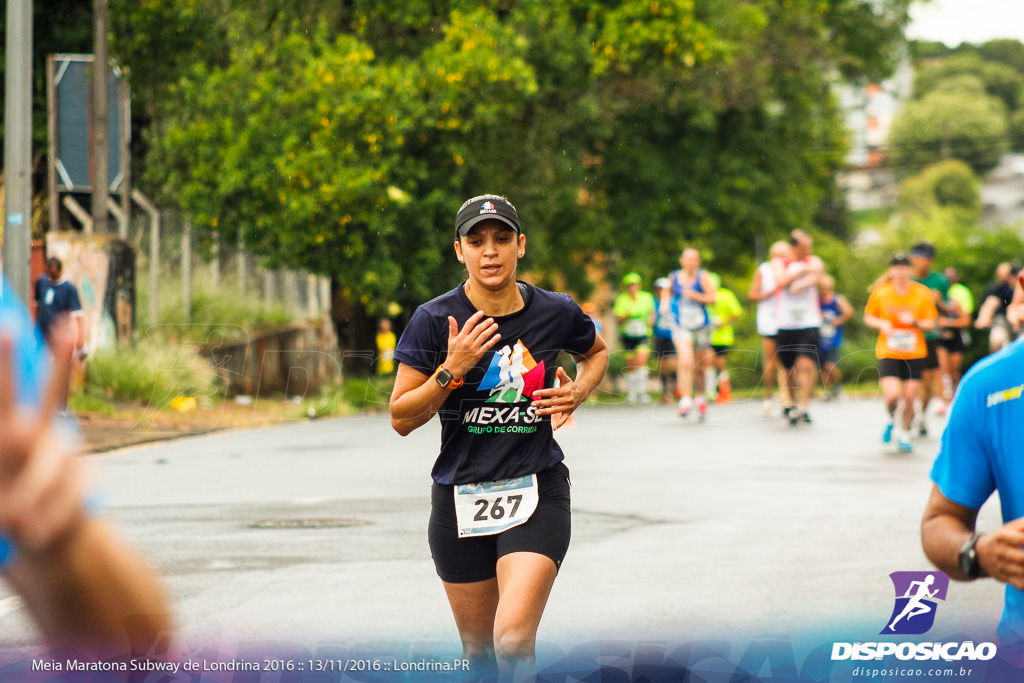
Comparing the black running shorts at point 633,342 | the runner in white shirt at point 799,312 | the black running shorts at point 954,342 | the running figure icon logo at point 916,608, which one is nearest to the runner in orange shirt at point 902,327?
the runner in white shirt at point 799,312

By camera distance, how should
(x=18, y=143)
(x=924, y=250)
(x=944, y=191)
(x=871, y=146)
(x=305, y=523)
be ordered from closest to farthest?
(x=305, y=523), (x=18, y=143), (x=924, y=250), (x=871, y=146), (x=944, y=191)

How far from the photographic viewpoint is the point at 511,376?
454 centimetres

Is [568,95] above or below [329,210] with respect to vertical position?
above

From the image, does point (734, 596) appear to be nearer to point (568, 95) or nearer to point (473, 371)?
point (473, 371)

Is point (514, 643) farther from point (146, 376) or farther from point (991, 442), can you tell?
point (146, 376)

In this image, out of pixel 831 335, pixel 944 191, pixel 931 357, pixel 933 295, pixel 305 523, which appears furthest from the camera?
pixel 944 191

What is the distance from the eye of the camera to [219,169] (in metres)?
23.0

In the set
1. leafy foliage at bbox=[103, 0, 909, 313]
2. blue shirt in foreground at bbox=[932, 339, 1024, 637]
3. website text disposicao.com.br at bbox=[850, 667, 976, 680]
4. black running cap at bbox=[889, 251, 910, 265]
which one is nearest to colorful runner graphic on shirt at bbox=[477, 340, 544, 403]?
website text disposicao.com.br at bbox=[850, 667, 976, 680]

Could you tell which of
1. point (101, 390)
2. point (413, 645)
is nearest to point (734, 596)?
point (413, 645)

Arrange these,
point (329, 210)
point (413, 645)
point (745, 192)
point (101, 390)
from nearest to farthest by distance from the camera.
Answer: point (413, 645) < point (101, 390) < point (329, 210) < point (745, 192)

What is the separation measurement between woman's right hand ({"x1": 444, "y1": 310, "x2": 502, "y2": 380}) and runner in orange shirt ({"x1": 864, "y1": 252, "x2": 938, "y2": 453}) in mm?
9332

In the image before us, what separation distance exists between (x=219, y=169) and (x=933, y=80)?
343 feet

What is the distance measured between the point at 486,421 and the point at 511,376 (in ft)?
0.55

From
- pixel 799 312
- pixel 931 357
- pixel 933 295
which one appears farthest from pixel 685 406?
pixel 933 295
